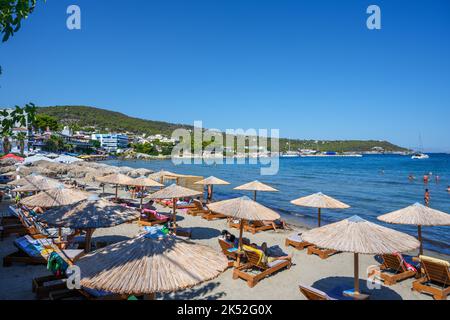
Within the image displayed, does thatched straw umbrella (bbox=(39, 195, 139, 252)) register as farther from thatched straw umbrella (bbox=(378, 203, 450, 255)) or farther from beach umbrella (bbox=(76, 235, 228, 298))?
thatched straw umbrella (bbox=(378, 203, 450, 255))

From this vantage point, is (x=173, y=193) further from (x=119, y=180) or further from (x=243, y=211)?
(x=119, y=180)

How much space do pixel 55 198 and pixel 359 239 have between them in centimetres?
881

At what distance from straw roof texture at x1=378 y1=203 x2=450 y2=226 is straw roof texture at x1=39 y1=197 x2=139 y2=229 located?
288 inches

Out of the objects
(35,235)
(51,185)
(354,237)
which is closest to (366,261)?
(354,237)

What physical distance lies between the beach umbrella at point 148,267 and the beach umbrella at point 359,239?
8.84ft

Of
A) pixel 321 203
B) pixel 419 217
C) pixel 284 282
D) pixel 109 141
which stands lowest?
pixel 284 282

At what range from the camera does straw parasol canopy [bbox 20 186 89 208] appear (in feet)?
31.0

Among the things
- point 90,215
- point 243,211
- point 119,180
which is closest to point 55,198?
point 90,215

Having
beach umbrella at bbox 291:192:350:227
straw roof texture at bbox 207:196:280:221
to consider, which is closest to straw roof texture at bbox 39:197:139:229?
straw roof texture at bbox 207:196:280:221

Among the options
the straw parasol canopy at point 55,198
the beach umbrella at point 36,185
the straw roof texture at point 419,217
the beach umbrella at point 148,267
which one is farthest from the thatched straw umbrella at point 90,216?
the straw roof texture at point 419,217

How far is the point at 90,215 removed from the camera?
753cm

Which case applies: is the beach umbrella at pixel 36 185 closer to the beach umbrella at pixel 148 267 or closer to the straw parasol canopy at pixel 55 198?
the straw parasol canopy at pixel 55 198

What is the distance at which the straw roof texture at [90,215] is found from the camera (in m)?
7.26
